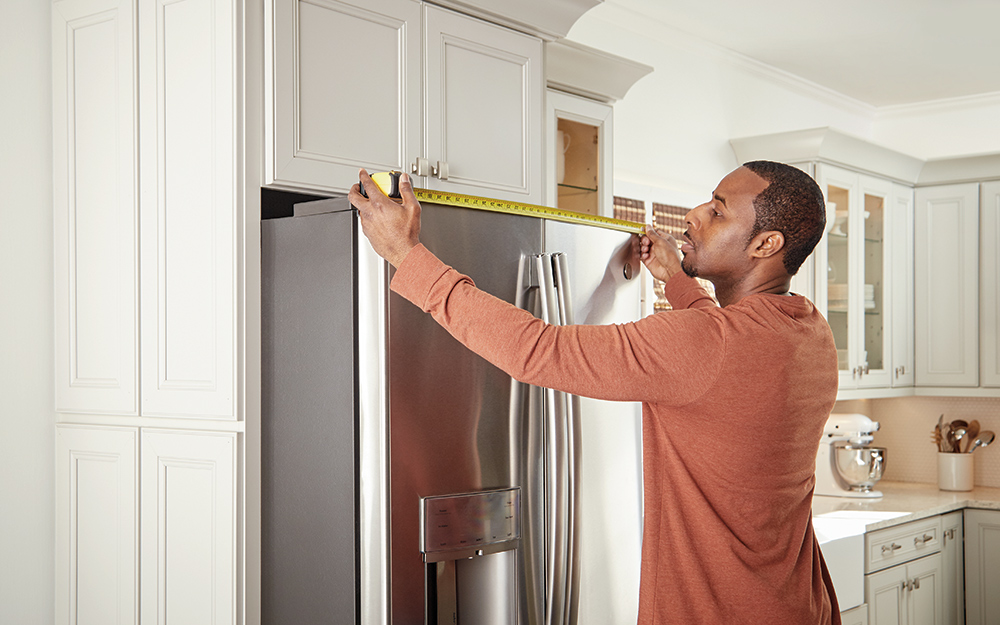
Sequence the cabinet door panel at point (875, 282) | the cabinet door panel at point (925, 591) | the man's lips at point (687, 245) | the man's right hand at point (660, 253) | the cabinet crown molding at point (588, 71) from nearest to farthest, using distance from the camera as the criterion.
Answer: the man's lips at point (687, 245) < the man's right hand at point (660, 253) < the cabinet crown molding at point (588, 71) < the cabinet door panel at point (925, 591) < the cabinet door panel at point (875, 282)

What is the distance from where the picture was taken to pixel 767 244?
1626 mm

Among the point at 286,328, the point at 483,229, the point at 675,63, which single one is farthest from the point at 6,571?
the point at 675,63

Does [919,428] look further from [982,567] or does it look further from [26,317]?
[26,317]

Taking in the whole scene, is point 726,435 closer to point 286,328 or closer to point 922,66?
point 286,328

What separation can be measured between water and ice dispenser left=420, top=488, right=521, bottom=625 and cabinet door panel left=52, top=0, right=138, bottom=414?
0.75 metres

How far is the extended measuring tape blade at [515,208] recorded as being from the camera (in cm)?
172

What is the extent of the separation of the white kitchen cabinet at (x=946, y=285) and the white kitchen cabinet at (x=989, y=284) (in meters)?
0.03

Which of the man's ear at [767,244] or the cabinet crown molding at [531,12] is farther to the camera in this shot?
the cabinet crown molding at [531,12]

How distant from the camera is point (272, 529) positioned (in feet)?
5.90

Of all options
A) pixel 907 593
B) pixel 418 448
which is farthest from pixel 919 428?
pixel 418 448

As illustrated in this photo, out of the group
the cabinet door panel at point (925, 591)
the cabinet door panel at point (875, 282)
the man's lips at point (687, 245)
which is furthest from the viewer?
the cabinet door panel at point (875, 282)

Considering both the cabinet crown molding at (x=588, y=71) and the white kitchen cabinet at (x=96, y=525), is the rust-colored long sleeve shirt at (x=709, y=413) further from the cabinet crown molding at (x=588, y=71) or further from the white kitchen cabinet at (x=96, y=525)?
the cabinet crown molding at (x=588, y=71)

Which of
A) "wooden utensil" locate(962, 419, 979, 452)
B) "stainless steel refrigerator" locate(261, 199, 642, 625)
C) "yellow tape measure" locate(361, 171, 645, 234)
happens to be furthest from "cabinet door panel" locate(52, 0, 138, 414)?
"wooden utensil" locate(962, 419, 979, 452)

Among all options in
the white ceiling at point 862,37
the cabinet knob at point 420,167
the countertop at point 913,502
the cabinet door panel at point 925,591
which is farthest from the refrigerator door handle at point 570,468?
the cabinet door panel at point 925,591
